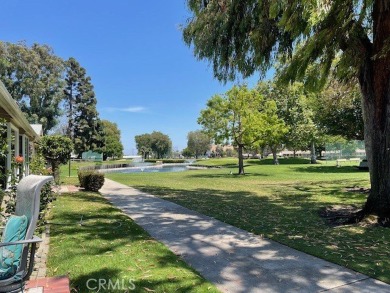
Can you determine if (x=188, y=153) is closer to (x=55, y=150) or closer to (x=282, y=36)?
(x=55, y=150)

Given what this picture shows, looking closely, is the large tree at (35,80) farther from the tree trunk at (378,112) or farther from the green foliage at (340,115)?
the tree trunk at (378,112)

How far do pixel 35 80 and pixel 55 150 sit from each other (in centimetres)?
2667

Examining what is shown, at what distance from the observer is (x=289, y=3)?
6062 mm

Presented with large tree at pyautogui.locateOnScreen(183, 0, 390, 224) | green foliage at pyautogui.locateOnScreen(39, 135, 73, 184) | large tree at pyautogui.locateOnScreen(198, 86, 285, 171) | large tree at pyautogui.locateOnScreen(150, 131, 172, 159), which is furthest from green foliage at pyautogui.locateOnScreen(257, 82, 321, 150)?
large tree at pyautogui.locateOnScreen(150, 131, 172, 159)

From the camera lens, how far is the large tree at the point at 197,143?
3622 inches

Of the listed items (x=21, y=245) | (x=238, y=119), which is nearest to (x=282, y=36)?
(x=21, y=245)

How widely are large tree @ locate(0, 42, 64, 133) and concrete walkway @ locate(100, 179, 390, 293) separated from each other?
34.3 meters

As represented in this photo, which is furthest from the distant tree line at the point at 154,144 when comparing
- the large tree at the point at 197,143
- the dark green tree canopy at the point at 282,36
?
the dark green tree canopy at the point at 282,36

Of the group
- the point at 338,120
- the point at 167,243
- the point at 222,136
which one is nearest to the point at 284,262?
the point at 167,243

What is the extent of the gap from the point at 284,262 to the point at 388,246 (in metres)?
2.07

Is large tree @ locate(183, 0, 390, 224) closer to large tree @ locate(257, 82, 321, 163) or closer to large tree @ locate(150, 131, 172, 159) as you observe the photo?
large tree @ locate(257, 82, 321, 163)

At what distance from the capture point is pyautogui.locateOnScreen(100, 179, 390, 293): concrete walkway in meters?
3.73

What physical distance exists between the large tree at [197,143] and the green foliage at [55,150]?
252 ft

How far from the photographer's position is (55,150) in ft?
46.5
